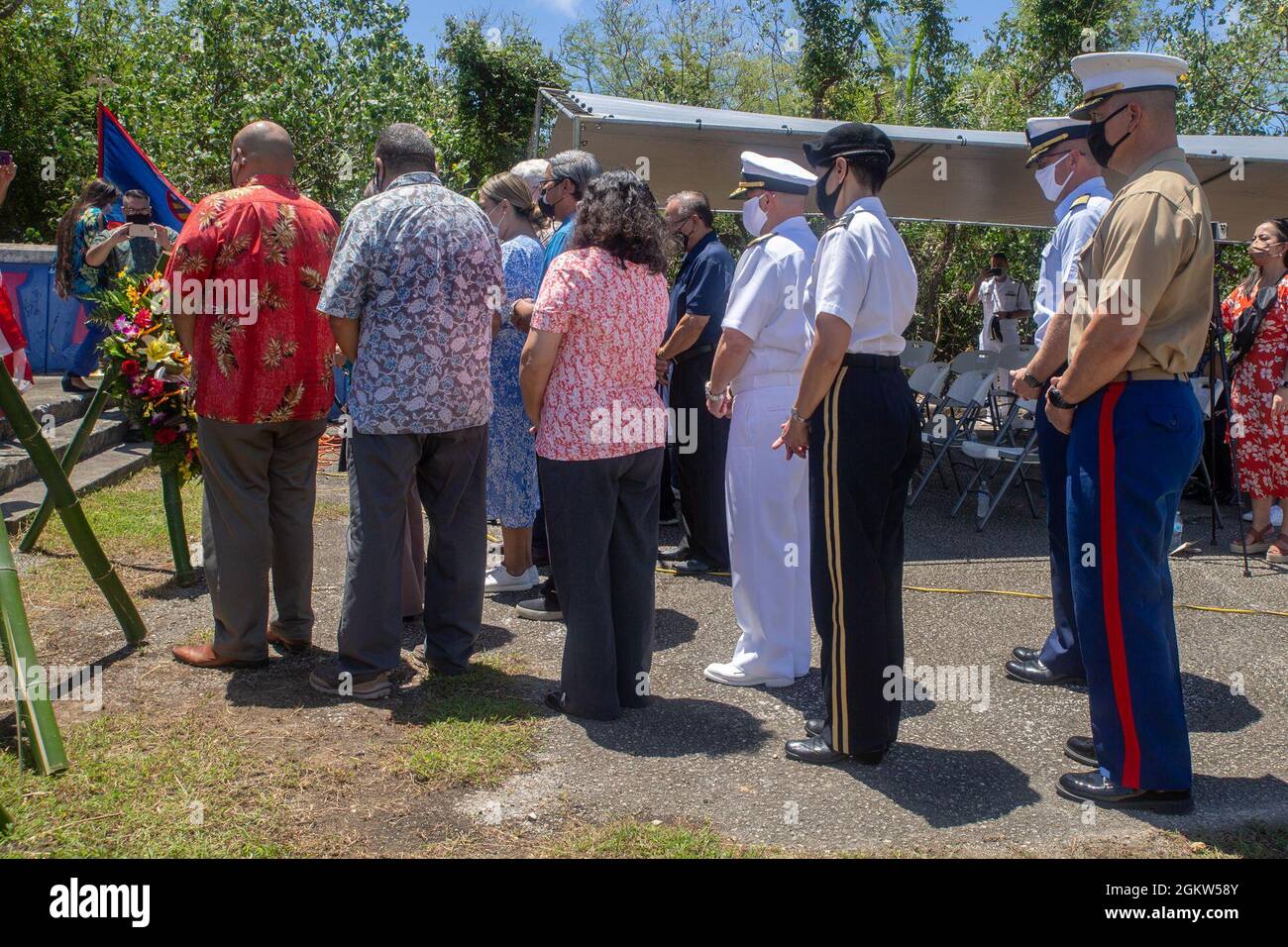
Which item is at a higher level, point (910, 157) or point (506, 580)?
point (910, 157)

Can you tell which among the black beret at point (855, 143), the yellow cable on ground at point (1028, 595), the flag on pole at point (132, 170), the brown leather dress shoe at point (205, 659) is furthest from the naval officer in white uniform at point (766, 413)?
the flag on pole at point (132, 170)

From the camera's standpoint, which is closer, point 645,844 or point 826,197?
point 645,844

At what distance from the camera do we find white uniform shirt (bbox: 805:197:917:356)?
363 cm

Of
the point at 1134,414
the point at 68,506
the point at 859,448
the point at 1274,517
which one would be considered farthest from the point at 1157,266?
the point at 1274,517

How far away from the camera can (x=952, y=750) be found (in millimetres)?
4039

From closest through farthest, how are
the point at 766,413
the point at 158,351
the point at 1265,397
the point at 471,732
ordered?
the point at 471,732, the point at 766,413, the point at 158,351, the point at 1265,397

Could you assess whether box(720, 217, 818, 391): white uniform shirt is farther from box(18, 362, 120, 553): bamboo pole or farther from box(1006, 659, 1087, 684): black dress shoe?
box(18, 362, 120, 553): bamboo pole

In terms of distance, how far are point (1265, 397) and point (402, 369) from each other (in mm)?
5732

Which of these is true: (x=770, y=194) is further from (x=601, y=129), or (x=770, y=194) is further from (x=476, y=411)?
(x=601, y=129)

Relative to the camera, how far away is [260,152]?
4.43m

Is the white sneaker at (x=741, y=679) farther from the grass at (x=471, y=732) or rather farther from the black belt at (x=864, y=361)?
the black belt at (x=864, y=361)

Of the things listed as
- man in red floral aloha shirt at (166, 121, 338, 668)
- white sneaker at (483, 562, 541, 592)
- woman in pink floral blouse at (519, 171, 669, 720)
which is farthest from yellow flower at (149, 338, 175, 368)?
woman in pink floral blouse at (519, 171, 669, 720)

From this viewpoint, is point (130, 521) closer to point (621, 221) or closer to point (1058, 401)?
point (621, 221)

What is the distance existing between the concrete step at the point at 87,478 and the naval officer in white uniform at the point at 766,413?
14.2 ft
